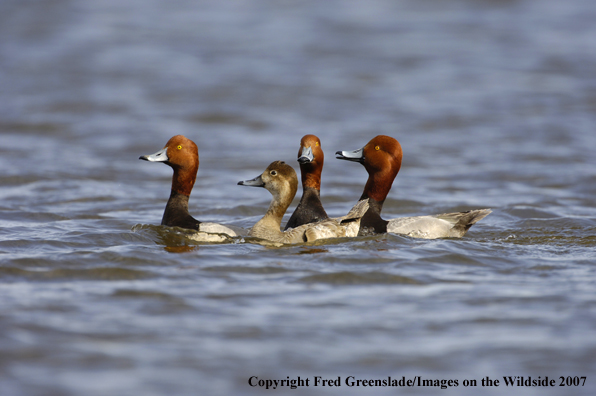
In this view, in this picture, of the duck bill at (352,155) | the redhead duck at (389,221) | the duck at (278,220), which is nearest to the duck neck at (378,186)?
the redhead duck at (389,221)

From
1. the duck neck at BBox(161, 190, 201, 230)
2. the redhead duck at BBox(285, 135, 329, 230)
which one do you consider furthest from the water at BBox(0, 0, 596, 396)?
the redhead duck at BBox(285, 135, 329, 230)

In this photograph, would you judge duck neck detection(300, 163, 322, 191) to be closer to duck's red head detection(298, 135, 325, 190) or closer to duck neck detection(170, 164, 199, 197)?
duck's red head detection(298, 135, 325, 190)

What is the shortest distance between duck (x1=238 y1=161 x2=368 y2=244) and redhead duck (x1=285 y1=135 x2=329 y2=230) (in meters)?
0.37

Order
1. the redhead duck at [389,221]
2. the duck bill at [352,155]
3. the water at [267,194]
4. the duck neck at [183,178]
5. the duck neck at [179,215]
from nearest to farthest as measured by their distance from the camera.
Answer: the water at [267,194] < the redhead duck at [389,221] < the duck neck at [179,215] < the duck bill at [352,155] < the duck neck at [183,178]

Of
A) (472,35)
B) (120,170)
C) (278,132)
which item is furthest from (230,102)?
(472,35)

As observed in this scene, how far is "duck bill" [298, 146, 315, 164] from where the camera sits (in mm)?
8977

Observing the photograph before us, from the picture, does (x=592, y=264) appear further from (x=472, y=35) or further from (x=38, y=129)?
(x=472, y=35)

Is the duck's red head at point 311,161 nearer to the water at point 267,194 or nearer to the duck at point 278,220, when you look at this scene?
the duck at point 278,220

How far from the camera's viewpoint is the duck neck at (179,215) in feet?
29.3

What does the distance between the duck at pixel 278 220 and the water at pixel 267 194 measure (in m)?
0.30

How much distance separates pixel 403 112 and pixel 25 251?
13.3 m

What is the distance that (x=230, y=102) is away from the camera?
20.5 m

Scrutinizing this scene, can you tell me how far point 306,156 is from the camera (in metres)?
9.03

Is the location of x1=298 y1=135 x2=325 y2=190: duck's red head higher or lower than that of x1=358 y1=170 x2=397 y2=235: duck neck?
higher
